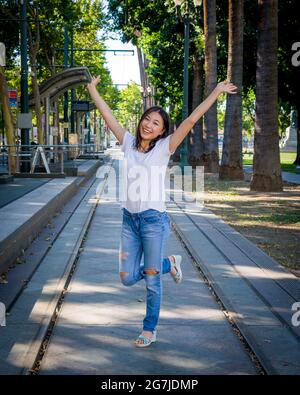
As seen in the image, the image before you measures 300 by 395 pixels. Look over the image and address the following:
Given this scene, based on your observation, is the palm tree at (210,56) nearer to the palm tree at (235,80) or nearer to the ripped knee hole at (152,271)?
the palm tree at (235,80)

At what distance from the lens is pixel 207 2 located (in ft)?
86.2

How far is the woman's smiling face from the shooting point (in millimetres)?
4953

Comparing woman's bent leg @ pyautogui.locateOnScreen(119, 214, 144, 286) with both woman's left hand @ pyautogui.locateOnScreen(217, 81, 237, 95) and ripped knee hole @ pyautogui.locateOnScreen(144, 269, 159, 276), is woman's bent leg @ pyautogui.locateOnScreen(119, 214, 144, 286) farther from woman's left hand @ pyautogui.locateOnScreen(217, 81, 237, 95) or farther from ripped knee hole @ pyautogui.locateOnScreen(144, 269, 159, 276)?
woman's left hand @ pyautogui.locateOnScreen(217, 81, 237, 95)

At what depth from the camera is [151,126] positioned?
496cm

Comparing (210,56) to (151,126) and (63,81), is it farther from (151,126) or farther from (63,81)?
(151,126)

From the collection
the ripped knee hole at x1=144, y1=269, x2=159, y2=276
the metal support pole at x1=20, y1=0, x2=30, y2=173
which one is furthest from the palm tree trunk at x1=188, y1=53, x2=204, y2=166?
the ripped knee hole at x1=144, y1=269, x2=159, y2=276

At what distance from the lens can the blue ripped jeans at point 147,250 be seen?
4895 millimetres

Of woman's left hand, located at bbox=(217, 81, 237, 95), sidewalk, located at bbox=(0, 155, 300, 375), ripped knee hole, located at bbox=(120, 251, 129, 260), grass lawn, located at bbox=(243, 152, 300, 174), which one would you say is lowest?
sidewalk, located at bbox=(0, 155, 300, 375)

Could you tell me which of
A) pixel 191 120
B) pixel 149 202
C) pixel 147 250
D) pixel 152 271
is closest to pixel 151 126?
pixel 191 120

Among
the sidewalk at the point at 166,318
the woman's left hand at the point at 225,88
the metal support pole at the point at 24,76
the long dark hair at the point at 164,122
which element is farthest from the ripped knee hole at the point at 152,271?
the metal support pole at the point at 24,76

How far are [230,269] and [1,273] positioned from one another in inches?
105
